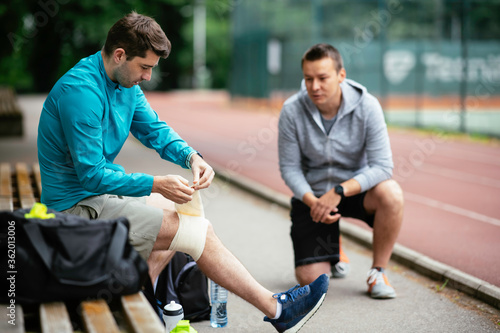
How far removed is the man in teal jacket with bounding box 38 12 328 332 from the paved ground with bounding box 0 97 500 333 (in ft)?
1.92

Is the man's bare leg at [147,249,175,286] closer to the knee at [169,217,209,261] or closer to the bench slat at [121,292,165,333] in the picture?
the knee at [169,217,209,261]

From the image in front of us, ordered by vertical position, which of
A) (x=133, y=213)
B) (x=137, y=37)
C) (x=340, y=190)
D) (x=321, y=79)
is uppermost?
(x=137, y=37)

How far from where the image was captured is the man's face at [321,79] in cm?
452

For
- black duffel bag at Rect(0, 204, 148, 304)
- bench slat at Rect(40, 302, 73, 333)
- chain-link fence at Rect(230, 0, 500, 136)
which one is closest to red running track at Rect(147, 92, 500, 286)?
chain-link fence at Rect(230, 0, 500, 136)

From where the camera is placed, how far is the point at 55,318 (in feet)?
8.55

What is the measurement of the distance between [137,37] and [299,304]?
159 centimetres

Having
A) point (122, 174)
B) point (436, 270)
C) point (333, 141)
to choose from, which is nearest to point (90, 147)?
point (122, 174)

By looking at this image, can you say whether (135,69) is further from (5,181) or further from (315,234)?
(5,181)

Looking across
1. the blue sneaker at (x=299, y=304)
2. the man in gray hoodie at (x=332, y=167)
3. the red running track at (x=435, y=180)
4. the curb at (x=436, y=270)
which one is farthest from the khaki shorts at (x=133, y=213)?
the red running track at (x=435, y=180)

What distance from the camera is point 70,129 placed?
323cm

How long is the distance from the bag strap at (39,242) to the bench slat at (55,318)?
0.18 meters

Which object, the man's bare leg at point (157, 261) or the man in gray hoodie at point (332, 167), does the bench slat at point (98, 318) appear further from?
the man in gray hoodie at point (332, 167)

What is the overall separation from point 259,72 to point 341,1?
6027 millimetres

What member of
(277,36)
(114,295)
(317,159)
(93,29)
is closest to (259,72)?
(277,36)
